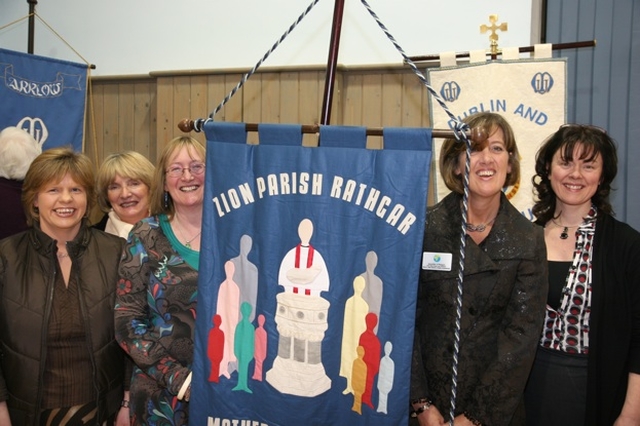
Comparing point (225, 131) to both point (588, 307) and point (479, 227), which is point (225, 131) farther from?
point (588, 307)

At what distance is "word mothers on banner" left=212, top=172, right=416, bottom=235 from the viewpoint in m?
1.52

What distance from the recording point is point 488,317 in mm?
1761

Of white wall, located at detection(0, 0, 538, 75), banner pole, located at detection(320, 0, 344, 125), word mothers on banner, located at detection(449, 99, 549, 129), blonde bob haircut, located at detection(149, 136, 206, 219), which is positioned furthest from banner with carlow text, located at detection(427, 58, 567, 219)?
blonde bob haircut, located at detection(149, 136, 206, 219)

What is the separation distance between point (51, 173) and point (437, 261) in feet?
4.41

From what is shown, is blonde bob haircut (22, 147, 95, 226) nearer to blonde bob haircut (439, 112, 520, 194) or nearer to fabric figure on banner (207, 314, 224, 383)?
fabric figure on banner (207, 314, 224, 383)

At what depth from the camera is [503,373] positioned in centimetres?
171

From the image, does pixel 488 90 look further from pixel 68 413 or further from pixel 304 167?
pixel 68 413

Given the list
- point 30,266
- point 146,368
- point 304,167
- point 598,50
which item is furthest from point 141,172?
point 598,50

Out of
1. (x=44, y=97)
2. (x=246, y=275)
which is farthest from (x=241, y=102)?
(x=246, y=275)

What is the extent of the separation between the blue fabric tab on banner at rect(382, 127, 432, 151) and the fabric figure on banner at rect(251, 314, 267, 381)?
0.60m

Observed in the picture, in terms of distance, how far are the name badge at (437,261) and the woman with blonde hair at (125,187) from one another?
142 centimetres

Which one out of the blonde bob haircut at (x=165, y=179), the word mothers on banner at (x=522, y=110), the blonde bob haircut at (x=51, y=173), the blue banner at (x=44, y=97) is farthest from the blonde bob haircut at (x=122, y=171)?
the blue banner at (x=44, y=97)

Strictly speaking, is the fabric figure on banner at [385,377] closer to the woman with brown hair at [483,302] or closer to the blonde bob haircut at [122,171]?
the woman with brown hair at [483,302]

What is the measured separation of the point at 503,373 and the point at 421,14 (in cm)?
269
